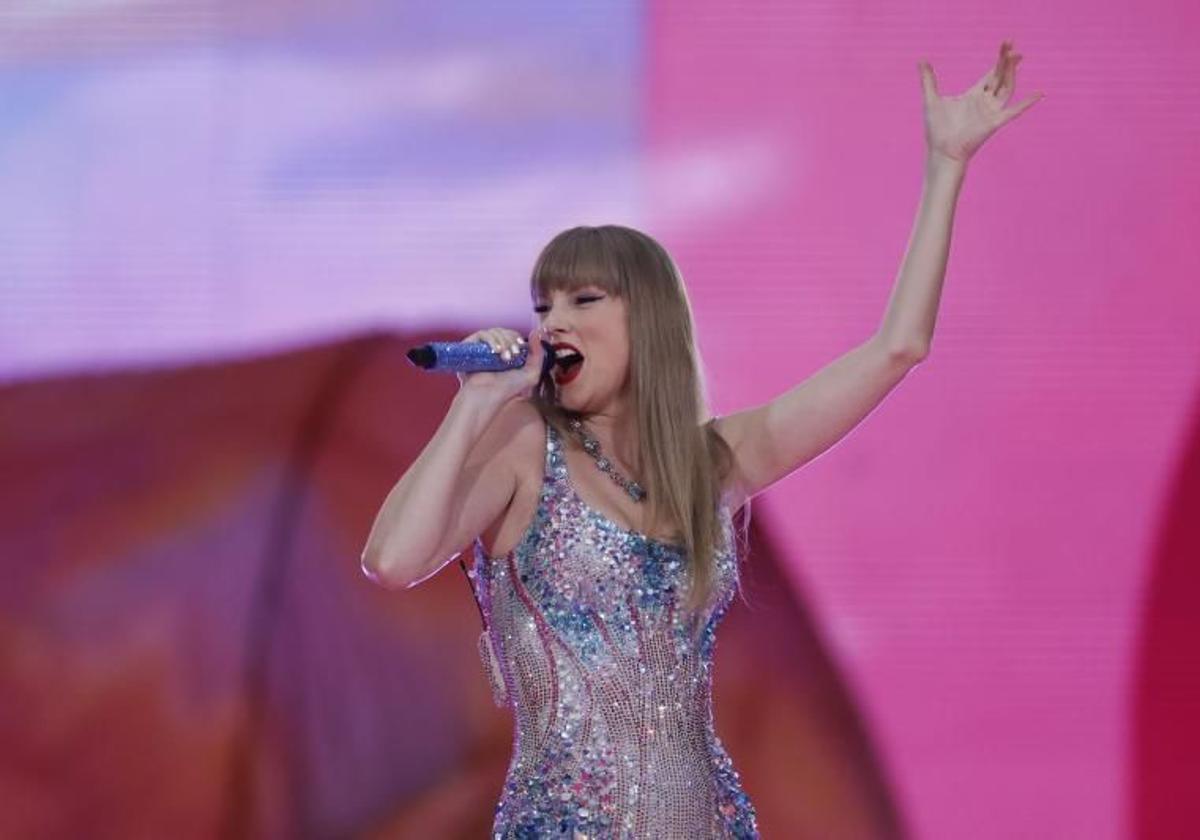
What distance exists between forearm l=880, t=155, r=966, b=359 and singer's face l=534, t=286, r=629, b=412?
312mm

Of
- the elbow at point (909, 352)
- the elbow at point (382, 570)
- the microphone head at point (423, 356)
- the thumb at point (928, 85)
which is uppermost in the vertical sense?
the thumb at point (928, 85)

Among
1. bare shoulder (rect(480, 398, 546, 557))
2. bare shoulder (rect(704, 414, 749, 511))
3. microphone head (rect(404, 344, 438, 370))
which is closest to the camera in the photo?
microphone head (rect(404, 344, 438, 370))

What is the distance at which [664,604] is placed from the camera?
2.05 metres

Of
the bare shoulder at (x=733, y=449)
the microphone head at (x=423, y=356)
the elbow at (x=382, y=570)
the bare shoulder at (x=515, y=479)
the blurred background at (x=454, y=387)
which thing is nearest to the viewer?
the microphone head at (x=423, y=356)

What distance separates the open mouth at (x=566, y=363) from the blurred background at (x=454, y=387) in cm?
90

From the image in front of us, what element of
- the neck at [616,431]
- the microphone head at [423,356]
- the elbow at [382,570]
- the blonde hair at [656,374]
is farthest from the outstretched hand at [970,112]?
the elbow at [382,570]

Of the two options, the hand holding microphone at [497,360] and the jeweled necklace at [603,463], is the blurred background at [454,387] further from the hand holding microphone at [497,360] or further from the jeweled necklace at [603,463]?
the hand holding microphone at [497,360]

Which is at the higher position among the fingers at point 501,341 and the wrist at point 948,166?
the wrist at point 948,166

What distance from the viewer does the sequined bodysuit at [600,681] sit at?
6.51ft

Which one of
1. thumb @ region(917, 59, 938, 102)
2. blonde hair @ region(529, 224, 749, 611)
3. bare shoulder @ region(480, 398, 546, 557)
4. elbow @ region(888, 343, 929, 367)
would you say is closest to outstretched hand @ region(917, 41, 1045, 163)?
thumb @ region(917, 59, 938, 102)

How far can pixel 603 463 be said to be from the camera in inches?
84.0

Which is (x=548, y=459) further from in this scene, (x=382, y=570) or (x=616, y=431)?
(x=382, y=570)

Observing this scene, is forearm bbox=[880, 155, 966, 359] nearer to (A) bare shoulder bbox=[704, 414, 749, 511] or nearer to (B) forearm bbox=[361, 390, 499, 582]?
(A) bare shoulder bbox=[704, 414, 749, 511]

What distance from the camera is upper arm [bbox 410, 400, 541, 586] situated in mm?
1983
